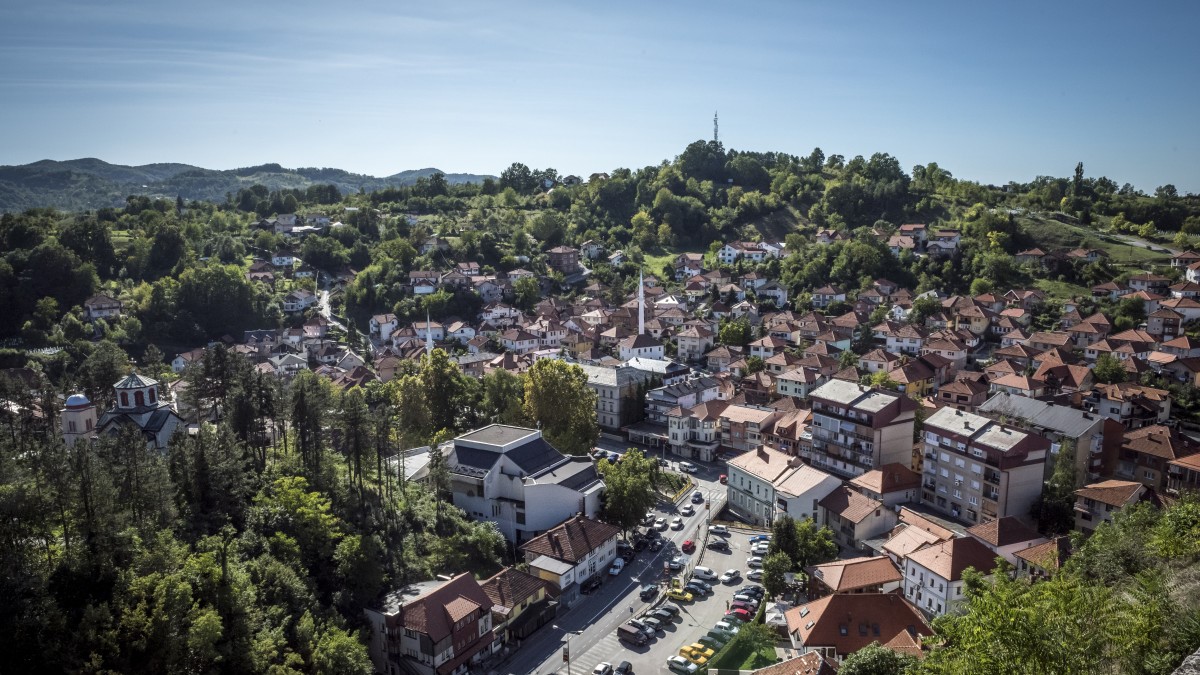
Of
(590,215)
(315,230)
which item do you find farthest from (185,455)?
(590,215)

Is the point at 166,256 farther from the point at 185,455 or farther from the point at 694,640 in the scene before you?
the point at 694,640

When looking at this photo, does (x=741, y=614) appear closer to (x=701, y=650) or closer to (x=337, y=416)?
(x=701, y=650)

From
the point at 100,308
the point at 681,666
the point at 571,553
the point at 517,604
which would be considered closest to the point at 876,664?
the point at 681,666

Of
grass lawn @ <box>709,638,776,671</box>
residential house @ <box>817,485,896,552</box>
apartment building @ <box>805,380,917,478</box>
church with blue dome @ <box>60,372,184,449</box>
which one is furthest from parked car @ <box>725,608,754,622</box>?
church with blue dome @ <box>60,372,184,449</box>

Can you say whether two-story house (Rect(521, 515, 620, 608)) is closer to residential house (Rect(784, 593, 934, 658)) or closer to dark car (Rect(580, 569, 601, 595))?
dark car (Rect(580, 569, 601, 595))

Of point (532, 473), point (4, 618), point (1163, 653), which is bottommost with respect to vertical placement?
point (532, 473)

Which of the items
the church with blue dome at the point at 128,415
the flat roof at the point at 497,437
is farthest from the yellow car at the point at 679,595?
the church with blue dome at the point at 128,415
